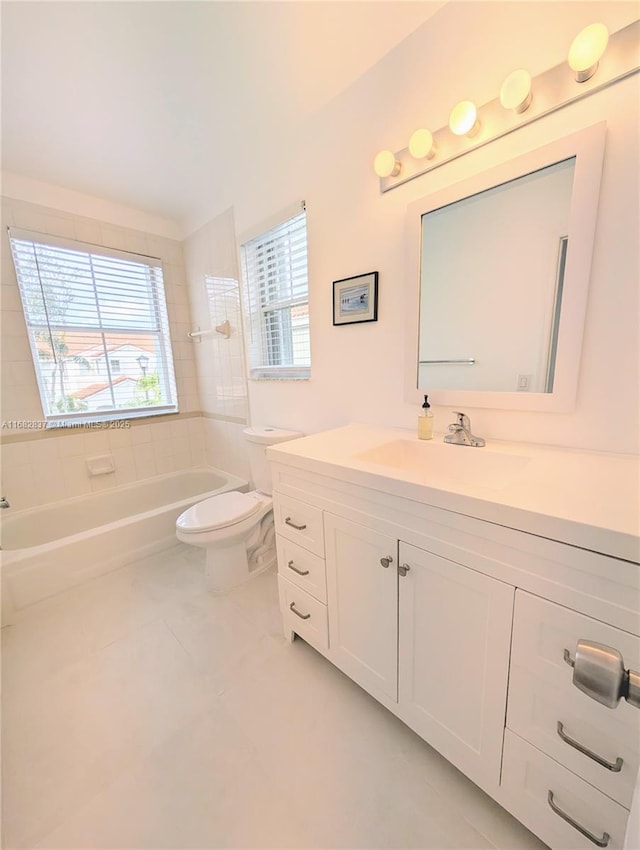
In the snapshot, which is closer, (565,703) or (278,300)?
(565,703)

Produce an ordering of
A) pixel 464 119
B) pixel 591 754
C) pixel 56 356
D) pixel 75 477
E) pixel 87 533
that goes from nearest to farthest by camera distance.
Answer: pixel 591 754 → pixel 464 119 → pixel 87 533 → pixel 56 356 → pixel 75 477

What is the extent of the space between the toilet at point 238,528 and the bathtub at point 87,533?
0.51 meters

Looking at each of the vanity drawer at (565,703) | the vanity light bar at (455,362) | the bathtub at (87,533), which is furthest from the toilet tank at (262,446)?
the vanity drawer at (565,703)

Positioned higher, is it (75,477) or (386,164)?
(386,164)

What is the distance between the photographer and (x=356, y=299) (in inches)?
60.0

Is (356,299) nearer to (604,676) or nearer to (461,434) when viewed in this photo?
(461,434)

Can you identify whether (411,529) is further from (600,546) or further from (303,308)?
(303,308)

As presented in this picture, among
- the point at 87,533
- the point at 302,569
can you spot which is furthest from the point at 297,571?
the point at 87,533

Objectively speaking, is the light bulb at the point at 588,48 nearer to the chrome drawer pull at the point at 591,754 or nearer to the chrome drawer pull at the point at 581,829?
the chrome drawer pull at the point at 591,754

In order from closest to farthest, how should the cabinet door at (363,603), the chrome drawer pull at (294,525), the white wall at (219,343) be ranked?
1. the cabinet door at (363,603)
2. the chrome drawer pull at (294,525)
3. the white wall at (219,343)

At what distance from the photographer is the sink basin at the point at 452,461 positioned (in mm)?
1059

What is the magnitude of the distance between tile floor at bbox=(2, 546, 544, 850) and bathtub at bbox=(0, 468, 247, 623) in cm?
26

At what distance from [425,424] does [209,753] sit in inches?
54.1

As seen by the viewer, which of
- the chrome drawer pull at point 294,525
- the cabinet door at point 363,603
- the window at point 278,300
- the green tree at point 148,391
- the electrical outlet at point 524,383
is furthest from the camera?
the green tree at point 148,391
